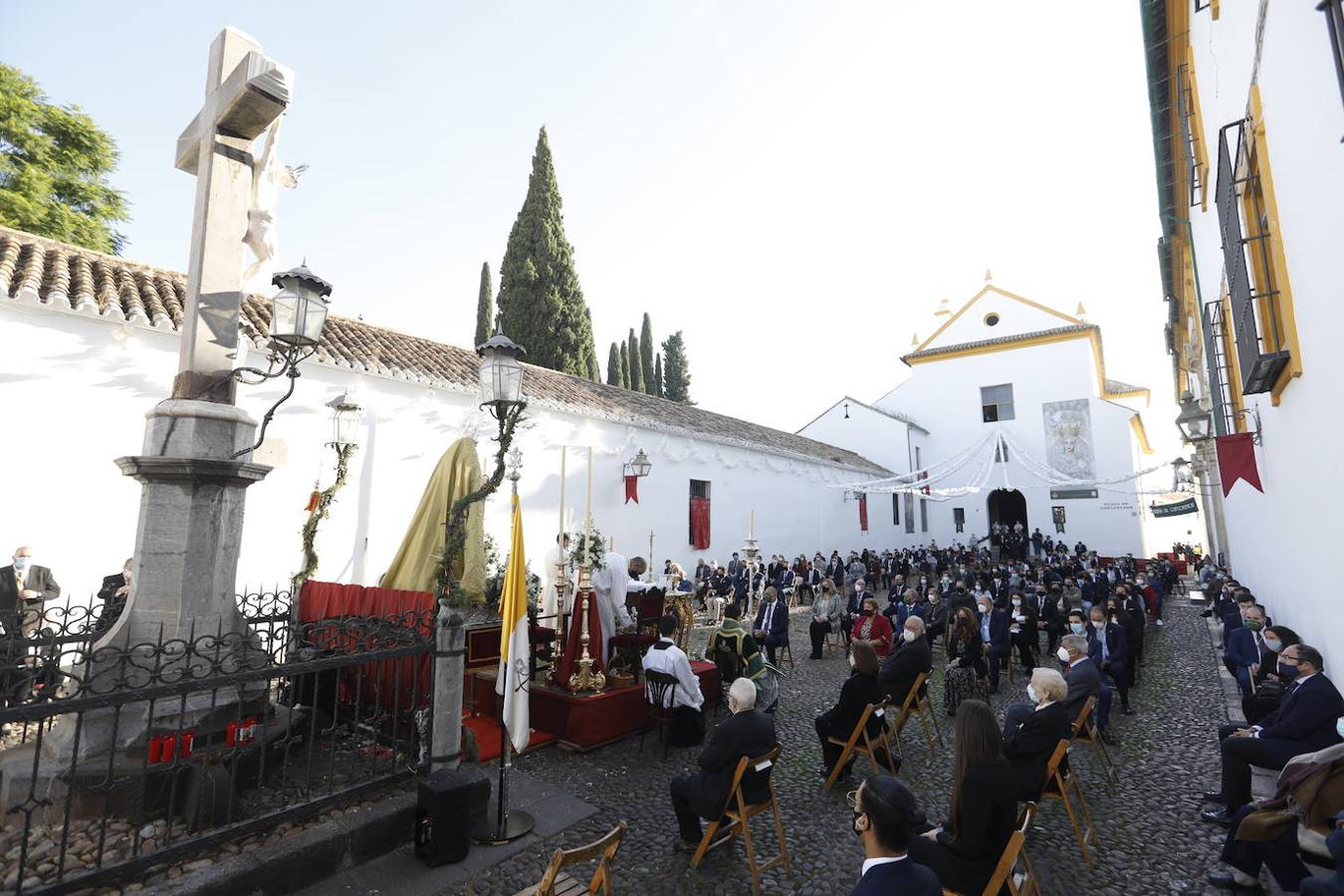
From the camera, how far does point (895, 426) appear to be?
29.5m

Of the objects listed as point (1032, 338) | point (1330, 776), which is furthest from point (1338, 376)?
point (1032, 338)

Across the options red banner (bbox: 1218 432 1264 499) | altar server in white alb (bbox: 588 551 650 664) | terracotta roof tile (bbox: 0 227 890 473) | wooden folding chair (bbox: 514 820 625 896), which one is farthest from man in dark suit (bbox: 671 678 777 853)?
terracotta roof tile (bbox: 0 227 890 473)

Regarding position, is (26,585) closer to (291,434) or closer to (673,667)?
(291,434)

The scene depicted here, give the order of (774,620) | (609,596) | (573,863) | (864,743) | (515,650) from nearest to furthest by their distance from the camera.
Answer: (573,863), (515,650), (864,743), (609,596), (774,620)

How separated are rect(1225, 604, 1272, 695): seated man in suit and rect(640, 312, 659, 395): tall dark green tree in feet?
102

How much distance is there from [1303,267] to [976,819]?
13.9 ft

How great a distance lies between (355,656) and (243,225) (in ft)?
11.5

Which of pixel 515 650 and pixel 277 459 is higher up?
pixel 277 459

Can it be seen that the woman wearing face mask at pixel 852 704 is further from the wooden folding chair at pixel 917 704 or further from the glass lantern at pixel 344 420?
the glass lantern at pixel 344 420

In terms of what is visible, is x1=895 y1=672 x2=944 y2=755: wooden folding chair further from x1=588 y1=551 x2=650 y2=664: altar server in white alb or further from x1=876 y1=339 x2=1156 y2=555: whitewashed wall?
x1=876 y1=339 x2=1156 y2=555: whitewashed wall

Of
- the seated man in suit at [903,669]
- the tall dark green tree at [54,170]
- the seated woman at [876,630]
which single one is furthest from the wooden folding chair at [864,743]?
the tall dark green tree at [54,170]

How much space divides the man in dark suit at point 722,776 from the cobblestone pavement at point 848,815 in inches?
9.1

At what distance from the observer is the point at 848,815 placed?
484cm

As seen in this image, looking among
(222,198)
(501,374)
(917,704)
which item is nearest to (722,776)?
(917,704)
